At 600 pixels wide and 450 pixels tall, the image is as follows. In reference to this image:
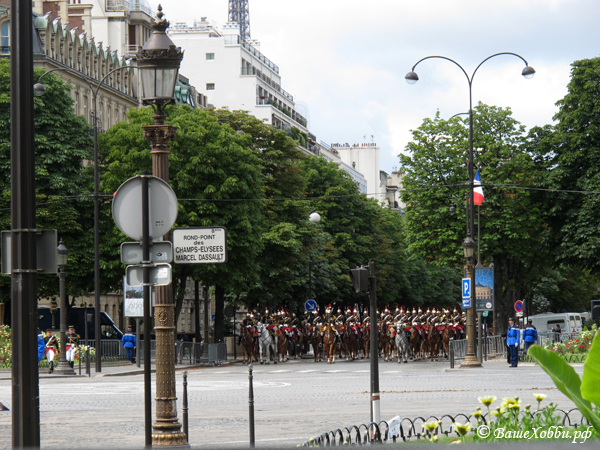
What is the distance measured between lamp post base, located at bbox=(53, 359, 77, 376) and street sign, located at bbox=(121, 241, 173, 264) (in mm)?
24210

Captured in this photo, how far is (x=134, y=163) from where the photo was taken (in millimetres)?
42312

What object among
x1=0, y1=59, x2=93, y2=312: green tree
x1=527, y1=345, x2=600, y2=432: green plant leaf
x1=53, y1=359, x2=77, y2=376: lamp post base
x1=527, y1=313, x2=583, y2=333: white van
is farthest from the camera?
x1=527, y1=313, x2=583, y2=333: white van

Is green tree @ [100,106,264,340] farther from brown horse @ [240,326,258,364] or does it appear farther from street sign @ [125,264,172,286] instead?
street sign @ [125,264,172,286]

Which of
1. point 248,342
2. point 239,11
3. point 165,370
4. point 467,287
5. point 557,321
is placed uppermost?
point 239,11

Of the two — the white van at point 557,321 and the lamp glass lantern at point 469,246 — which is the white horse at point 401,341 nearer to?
the lamp glass lantern at point 469,246

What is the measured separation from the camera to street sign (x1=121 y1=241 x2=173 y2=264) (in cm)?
988

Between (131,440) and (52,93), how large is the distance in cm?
3529

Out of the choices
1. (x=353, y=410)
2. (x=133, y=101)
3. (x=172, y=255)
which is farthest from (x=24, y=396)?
(x=133, y=101)

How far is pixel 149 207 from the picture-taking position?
9.95 metres

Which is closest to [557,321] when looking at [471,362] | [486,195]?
[486,195]

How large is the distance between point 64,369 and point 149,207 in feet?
81.9

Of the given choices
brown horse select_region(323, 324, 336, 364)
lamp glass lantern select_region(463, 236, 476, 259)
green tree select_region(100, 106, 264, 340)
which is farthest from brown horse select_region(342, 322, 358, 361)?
lamp glass lantern select_region(463, 236, 476, 259)

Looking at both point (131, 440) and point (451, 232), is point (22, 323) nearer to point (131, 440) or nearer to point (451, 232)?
point (131, 440)

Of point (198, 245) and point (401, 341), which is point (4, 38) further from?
point (198, 245)
